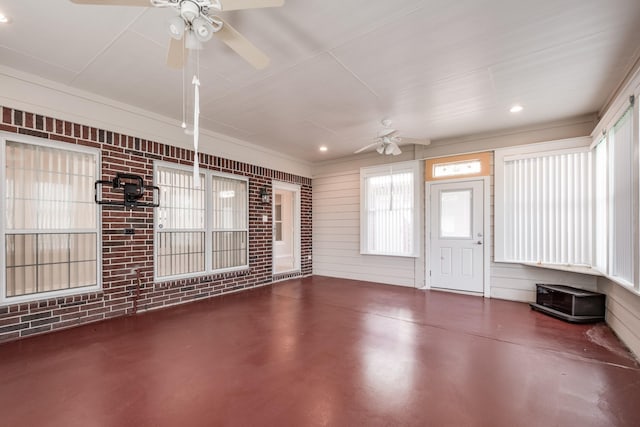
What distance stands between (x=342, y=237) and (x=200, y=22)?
552cm

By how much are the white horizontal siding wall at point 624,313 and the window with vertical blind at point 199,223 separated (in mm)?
5412

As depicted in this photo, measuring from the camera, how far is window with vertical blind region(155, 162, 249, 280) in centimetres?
439

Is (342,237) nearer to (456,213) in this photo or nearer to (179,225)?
(456,213)

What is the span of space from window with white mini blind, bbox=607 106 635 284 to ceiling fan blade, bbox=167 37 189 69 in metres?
4.21

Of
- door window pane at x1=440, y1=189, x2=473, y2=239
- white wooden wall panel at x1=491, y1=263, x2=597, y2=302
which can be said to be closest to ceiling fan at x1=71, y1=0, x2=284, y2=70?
door window pane at x1=440, y1=189, x2=473, y2=239

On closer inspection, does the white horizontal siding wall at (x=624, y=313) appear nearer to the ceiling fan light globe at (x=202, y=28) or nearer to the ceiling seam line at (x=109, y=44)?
the ceiling fan light globe at (x=202, y=28)

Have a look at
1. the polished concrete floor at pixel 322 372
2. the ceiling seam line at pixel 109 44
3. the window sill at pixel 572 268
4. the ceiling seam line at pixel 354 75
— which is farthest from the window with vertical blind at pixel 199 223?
the window sill at pixel 572 268

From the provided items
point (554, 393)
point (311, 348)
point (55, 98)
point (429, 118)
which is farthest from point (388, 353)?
point (55, 98)

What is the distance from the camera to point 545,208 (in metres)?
4.55

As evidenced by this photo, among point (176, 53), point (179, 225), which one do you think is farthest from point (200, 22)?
point (179, 225)

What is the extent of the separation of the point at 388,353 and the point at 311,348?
785 millimetres

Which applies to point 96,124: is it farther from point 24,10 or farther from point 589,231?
point 589,231

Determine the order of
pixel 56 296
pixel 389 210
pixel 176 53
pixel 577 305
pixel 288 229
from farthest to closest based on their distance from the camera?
pixel 288 229 → pixel 389 210 → pixel 577 305 → pixel 56 296 → pixel 176 53

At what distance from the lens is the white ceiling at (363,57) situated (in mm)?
2238
